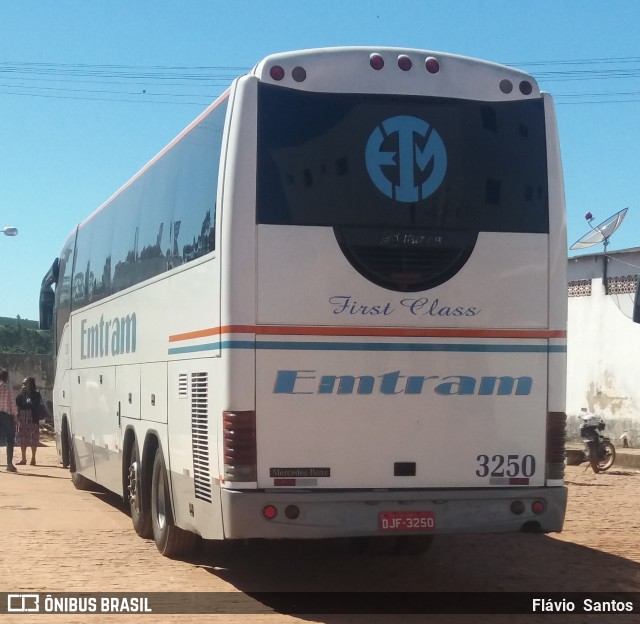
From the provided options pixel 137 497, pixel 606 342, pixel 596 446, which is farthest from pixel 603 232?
pixel 137 497

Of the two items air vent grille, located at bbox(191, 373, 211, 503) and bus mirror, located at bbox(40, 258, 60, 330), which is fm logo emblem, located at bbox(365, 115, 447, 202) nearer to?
air vent grille, located at bbox(191, 373, 211, 503)

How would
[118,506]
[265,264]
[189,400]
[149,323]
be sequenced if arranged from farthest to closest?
[118,506]
[149,323]
[189,400]
[265,264]

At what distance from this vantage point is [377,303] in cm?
908

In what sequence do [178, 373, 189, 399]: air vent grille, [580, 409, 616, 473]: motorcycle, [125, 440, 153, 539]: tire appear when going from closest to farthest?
[178, 373, 189, 399]: air vent grille → [125, 440, 153, 539]: tire → [580, 409, 616, 473]: motorcycle

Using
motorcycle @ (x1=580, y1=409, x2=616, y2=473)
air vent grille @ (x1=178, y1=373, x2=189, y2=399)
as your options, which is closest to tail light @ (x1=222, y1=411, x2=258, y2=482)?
air vent grille @ (x1=178, y1=373, x2=189, y2=399)

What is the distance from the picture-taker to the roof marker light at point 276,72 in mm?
9031

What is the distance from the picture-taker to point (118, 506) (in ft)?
52.6

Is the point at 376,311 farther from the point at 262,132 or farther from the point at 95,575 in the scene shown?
the point at 95,575

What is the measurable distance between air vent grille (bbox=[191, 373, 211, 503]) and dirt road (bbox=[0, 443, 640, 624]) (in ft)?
2.91

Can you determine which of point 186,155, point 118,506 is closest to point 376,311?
point 186,155

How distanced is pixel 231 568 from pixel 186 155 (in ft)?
12.5

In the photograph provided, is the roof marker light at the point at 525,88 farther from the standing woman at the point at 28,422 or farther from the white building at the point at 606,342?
the white building at the point at 606,342

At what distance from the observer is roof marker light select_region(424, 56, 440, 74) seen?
30.7 feet

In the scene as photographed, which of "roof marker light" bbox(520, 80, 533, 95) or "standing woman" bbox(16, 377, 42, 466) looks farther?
"standing woman" bbox(16, 377, 42, 466)
